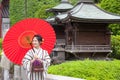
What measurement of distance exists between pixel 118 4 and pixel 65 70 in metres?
18.9

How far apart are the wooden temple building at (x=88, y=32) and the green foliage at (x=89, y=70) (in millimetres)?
8981

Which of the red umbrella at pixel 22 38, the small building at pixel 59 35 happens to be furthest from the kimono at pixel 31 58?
the small building at pixel 59 35

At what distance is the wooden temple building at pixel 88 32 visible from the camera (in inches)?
800

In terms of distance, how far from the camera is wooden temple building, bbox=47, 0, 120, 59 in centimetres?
2033

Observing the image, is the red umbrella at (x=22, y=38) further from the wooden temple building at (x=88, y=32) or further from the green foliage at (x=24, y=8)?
the green foliage at (x=24, y=8)

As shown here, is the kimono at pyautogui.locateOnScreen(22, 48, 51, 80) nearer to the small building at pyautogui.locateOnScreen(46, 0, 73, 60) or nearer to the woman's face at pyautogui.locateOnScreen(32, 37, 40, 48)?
the woman's face at pyautogui.locateOnScreen(32, 37, 40, 48)

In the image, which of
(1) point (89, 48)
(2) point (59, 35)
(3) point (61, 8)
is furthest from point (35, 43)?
(3) point (61, 8)

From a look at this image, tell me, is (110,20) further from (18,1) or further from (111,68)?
(18,1)

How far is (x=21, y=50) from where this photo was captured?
7.36 meters

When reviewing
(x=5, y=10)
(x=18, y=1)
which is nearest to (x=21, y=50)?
(x=5, y=10)

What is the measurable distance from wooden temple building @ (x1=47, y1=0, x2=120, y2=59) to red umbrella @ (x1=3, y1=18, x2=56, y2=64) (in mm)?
12400

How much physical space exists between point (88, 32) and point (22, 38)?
46.2 feet

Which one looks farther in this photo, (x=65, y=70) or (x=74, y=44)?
(x=74, y=44)

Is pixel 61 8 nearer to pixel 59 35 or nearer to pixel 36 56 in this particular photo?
pixel 59 35
